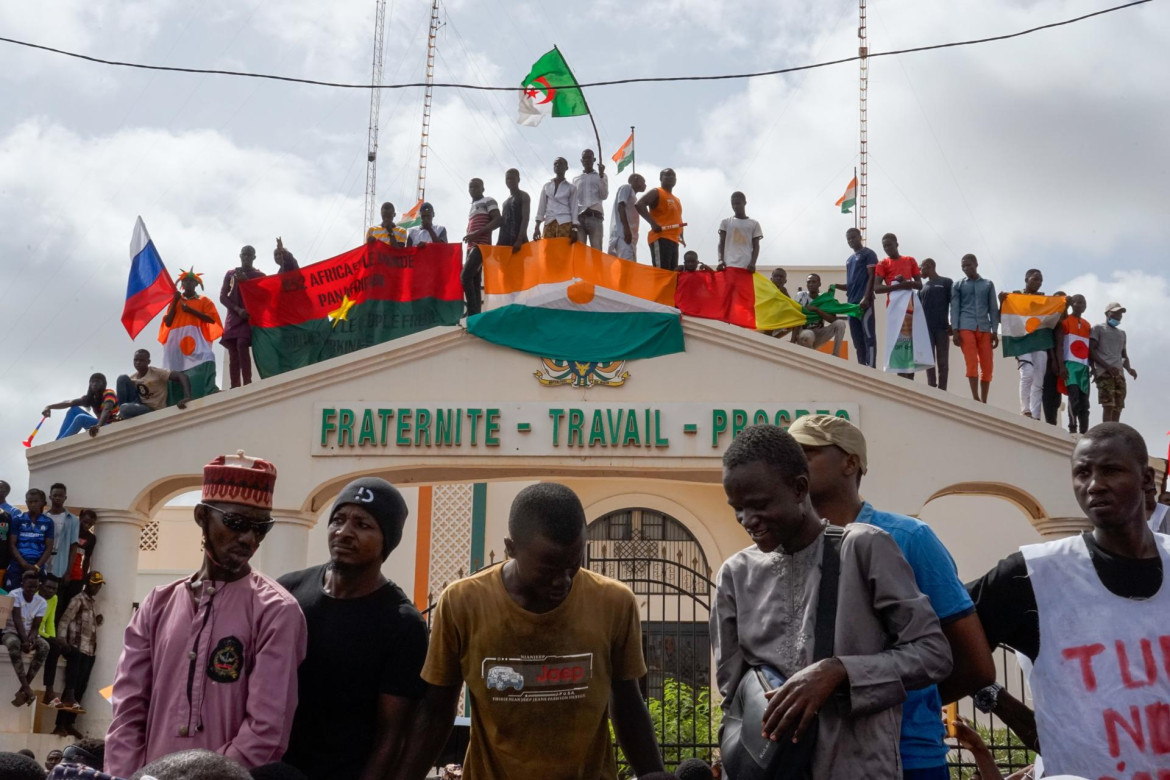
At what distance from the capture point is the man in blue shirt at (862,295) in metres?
13.3

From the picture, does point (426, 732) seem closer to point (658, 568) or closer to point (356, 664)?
point (356, 664)

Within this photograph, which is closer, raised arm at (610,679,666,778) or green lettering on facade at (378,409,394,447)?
raised arm at (610,679,666,778)

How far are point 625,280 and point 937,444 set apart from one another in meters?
3.65

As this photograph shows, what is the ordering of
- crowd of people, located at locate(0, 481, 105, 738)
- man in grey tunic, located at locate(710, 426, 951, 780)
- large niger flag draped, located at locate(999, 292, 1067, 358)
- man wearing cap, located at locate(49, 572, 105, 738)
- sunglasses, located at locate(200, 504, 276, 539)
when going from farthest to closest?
large niger flag draped, located at locate(999, 292, 1067, 358) < man wearing cap, located at locate(49, 572, 105, 738) < crowd of people, located at locate(0, 481, 105, 738) < sunglasses, located at locate(200, 504, 276, 539) < man in grey tunic, located at locate(710, 426, 951, 780)

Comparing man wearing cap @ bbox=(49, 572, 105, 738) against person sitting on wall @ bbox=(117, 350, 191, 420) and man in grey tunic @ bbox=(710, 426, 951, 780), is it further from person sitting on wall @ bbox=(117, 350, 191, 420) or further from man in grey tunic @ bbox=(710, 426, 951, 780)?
man in grey tunic @ bbox=(710, 426, 951, 780)

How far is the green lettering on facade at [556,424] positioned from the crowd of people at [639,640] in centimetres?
839

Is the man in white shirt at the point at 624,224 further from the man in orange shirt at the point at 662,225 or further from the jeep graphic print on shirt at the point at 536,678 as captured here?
the jeep graphic print on shirt at the point at 536,678

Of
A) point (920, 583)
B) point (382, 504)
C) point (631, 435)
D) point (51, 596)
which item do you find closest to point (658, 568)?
point (631, 435)

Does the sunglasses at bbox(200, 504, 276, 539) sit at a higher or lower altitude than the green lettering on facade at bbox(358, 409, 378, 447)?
lower

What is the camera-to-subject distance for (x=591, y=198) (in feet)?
45.9

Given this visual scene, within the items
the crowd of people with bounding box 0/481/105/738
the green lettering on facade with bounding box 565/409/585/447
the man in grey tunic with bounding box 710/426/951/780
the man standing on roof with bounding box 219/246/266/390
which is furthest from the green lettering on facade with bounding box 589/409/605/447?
the man in grey tunic with bounding box 710/426/951/780

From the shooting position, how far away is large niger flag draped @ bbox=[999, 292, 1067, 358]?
13.1 m

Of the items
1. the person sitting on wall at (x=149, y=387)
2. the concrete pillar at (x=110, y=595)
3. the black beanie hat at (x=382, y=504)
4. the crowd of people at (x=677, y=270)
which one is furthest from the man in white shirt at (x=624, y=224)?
the black beanie hat at (x=382, y=504)

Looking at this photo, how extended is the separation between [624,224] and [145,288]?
5.48m
